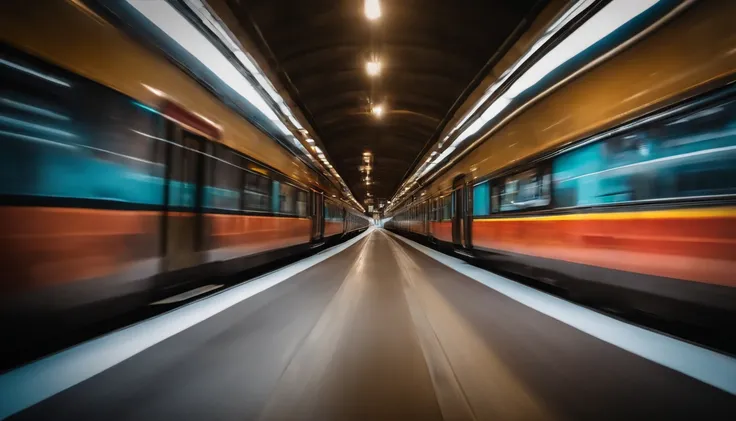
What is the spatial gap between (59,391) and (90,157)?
6.09ft

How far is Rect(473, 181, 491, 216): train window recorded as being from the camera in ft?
25.2

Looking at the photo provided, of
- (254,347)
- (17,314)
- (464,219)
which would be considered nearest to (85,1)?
(17,314)

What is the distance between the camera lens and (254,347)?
9.12ft

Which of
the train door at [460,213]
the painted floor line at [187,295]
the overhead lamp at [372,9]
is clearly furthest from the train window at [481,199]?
the painted floor line at [187,295]

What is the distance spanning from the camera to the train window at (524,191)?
5.29 m

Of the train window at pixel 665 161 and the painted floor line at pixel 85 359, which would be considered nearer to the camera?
the painted floor line at pixel 85 359

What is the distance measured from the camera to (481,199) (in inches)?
318

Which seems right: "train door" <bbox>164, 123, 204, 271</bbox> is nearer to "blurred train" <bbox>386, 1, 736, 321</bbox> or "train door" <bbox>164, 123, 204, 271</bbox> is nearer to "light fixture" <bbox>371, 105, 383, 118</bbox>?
"blurred train" <bbox>386, 1, 736, 321</bbox>

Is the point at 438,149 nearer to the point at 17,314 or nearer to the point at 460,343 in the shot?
the point at 460,343

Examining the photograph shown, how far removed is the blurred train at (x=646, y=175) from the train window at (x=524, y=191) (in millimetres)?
35

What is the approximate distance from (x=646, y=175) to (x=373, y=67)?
19.2 ft

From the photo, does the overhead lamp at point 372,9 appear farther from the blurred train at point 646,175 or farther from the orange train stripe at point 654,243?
the orange train stripe at point 654,243

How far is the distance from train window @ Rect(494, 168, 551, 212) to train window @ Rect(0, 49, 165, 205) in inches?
223

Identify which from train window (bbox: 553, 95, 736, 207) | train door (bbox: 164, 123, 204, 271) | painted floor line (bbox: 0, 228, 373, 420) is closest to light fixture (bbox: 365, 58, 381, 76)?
train door (bbox: 164, 123, 204, 271)
